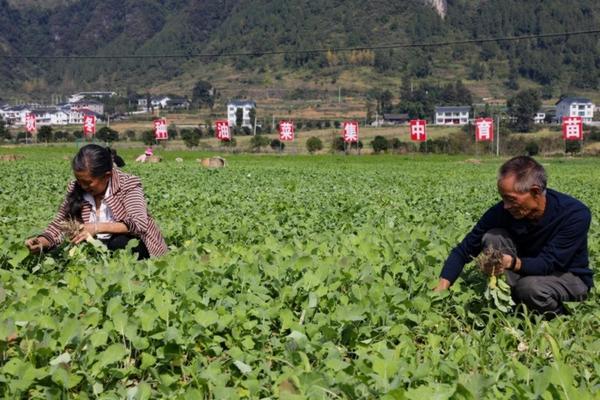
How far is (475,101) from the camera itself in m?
116

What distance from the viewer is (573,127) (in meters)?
45.9

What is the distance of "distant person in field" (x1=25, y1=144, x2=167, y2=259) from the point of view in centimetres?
581

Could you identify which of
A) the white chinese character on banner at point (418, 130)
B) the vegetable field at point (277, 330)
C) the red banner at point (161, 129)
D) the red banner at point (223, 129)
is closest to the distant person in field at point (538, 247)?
the vegetable field at point (277, 330)

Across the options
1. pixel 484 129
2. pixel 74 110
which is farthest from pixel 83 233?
pixel 74 110

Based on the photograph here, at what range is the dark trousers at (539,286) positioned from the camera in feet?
15.4

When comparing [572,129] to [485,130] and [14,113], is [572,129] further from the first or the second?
[14,113]

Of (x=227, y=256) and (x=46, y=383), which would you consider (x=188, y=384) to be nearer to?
(x=46, y=383)

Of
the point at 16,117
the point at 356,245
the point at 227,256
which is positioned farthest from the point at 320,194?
the point at 16,117

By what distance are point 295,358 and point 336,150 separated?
52.9 m

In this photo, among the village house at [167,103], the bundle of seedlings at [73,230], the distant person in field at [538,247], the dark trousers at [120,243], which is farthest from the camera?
the village house at [167,103]

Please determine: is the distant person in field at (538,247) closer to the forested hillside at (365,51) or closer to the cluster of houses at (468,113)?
the cluster of houses at (468,113)

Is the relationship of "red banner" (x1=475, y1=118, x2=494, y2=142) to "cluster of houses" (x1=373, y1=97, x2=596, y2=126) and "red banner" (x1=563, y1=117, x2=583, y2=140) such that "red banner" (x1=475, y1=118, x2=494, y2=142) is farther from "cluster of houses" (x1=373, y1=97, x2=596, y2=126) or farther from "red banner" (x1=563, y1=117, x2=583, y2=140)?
"cluster of houses" (x1=373, y1=97, x2=596, y2=126)

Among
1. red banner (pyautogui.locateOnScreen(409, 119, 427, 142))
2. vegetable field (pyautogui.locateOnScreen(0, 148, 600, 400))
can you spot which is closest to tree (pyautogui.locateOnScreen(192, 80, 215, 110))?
red banner (pyautogui.locateOnScreen(409, 119, 427, 142))

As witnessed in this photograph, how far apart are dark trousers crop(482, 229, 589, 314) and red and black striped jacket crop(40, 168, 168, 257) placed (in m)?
2.63
